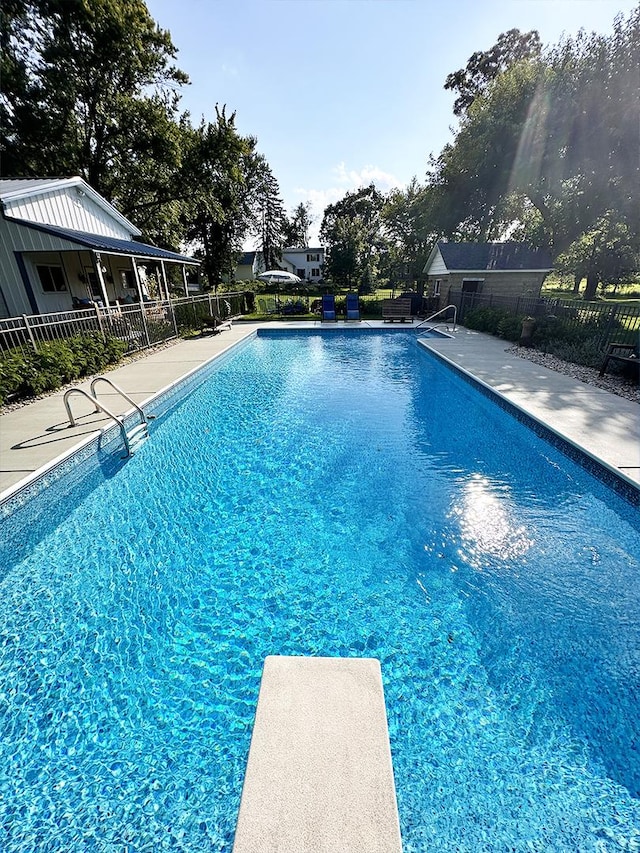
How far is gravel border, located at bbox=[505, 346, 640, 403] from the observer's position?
23.4 feet

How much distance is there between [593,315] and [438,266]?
1261cm

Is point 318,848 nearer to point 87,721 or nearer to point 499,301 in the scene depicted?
point 87,721

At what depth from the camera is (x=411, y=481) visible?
5.15 metres

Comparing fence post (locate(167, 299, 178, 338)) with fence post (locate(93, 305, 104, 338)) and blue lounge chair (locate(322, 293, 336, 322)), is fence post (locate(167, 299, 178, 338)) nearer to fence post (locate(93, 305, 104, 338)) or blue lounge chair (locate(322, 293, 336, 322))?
fence post (locate(93, 305, 104, 338))

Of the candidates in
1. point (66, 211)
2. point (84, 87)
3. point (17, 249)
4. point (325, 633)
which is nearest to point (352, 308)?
point (66, 211)

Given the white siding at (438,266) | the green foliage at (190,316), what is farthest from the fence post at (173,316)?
the white siding at (438,266)

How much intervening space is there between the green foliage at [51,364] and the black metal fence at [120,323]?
0.30 meters

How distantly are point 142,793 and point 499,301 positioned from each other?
17.3 metres

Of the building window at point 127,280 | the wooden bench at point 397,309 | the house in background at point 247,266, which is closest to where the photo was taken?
the building window at point 127,280

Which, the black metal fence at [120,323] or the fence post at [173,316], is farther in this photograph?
the fence post at [173,316]

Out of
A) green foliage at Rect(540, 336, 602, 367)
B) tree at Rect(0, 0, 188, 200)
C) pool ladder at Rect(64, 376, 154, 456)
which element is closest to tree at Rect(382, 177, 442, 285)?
tree at Rect(0, 0, 188, 200)

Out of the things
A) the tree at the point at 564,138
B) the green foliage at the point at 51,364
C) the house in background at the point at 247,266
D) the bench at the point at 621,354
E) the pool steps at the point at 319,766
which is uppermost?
the tree at the point at 564,138

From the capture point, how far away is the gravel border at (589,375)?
7133mm

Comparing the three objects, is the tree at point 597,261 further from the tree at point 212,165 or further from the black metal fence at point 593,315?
the tree at point 212,165
